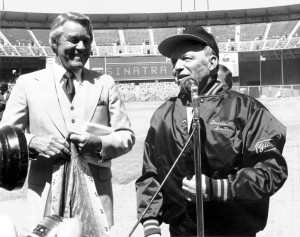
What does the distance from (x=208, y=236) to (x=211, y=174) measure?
0.90ft

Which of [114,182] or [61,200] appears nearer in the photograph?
[61,200]

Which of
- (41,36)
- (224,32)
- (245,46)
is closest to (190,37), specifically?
(245,46)

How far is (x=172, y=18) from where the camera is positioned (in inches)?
2207

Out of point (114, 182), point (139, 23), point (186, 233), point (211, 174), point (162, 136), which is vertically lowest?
point (114, 182)

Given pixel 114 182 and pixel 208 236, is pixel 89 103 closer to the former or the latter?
pixel 208 236

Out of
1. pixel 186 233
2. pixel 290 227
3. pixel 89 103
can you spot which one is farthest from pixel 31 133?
pixel 290 227

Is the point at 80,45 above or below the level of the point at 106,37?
below

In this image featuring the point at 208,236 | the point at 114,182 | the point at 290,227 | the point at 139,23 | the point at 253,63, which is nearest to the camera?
the point at 208,236

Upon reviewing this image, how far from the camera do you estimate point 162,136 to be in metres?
2.50

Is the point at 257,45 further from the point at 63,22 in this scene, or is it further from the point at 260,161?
the point at 260,161

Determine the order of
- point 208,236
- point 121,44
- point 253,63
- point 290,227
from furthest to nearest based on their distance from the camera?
point 121,44 → point 253,63 → point 290,227 → point 208,236

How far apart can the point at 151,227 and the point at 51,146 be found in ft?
2.26

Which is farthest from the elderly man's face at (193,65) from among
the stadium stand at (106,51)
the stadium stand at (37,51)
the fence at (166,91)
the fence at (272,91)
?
the stadium stand at (106,51)

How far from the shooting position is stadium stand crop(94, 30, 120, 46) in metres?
51.7
